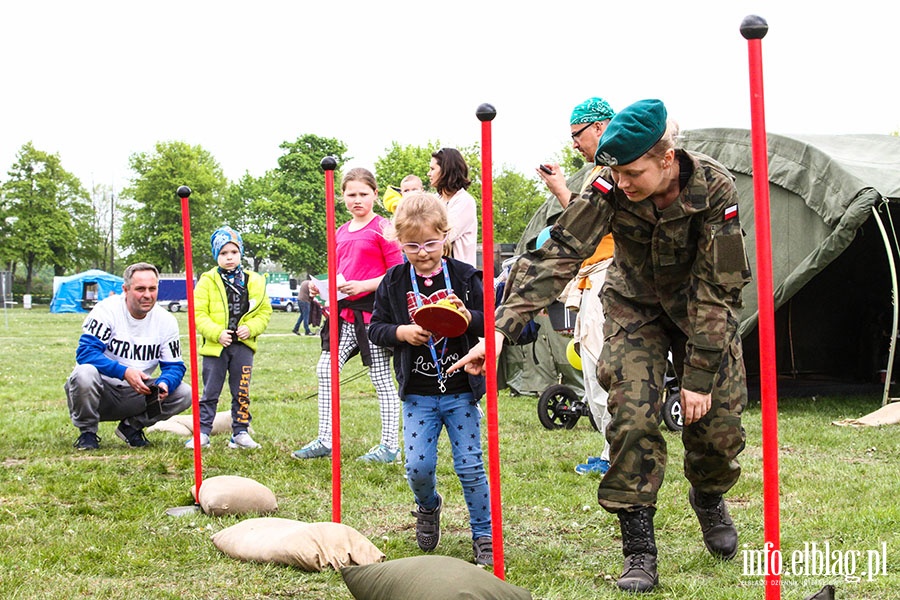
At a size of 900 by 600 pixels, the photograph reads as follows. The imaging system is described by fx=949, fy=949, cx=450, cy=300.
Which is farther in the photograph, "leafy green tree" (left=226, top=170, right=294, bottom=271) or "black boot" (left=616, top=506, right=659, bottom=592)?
"leafy green tree" (left=226, top=170, right=294, bottom=271)

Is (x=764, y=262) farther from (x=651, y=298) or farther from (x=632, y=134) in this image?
(x=651, y=298)

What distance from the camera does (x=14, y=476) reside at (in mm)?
5668

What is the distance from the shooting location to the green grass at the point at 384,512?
3.42 m

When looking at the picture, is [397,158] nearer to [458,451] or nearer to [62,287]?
[62,287]

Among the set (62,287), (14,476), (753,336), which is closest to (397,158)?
(62,287)

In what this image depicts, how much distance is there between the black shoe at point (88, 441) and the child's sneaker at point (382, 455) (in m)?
2.12

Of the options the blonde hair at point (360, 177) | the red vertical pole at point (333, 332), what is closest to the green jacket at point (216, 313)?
the blonde hair at point (360, 177)

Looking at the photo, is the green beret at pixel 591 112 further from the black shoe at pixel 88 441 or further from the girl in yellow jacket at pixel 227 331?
the black shoe at pixel 88 441

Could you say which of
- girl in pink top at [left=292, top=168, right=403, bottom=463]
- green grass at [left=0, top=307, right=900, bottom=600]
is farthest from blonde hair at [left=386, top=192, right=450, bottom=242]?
girl in pink top at [left=292, top=168, right=403, bottom=463]

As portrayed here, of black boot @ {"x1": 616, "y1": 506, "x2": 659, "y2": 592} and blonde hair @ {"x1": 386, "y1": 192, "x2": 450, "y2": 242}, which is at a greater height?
blonde hair @ {"x1": 386, "y1": 192, "x2": 450, "y2": 242}

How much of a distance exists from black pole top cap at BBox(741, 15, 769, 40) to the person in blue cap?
62 cm

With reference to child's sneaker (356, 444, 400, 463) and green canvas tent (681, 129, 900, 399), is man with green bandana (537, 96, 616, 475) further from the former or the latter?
green canvas tent (681, 129, 900, 399)

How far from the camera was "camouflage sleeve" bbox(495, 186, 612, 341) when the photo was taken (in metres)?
3.32

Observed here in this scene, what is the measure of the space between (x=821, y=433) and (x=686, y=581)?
4.32 meters
